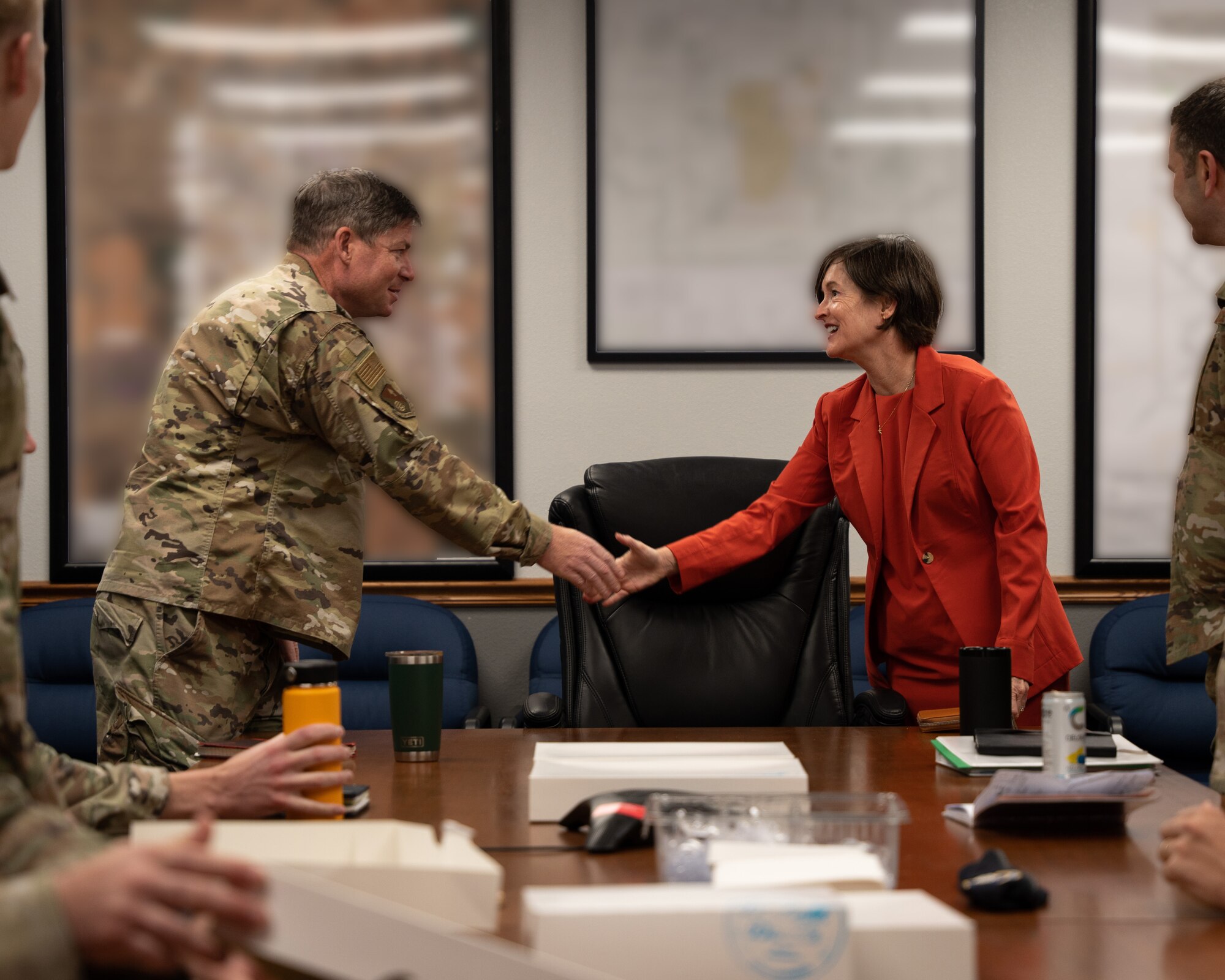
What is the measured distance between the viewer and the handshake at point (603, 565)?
8.06 feet

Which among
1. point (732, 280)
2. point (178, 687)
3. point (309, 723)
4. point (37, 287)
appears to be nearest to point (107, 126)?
point (37, 287)

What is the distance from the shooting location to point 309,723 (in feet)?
4.39

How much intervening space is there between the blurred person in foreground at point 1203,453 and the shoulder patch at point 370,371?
4.61ft

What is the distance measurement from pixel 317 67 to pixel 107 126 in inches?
26.4

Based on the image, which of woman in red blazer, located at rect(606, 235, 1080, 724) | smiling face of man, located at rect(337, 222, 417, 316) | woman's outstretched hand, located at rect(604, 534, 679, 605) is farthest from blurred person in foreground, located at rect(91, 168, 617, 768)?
woman in red blazer, located at rect(606, 235, 1080, 724)

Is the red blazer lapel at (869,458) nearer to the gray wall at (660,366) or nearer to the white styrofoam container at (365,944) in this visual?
the gray wall at (660,366)

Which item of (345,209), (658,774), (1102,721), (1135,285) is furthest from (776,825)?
(1135,285)

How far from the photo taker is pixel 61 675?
343 cm

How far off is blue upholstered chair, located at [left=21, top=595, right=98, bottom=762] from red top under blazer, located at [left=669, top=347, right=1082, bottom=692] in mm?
1854

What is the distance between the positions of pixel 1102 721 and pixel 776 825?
6.33 feet

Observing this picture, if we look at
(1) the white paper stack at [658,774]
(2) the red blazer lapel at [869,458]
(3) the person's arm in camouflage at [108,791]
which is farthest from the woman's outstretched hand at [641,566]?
(3) the person's arm in camouflage at [108,791]

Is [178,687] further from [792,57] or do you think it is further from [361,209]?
[792,57]

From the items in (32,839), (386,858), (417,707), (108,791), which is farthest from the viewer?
(417,707)

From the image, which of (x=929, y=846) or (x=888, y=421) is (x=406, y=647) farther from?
(x=929, y=846)
